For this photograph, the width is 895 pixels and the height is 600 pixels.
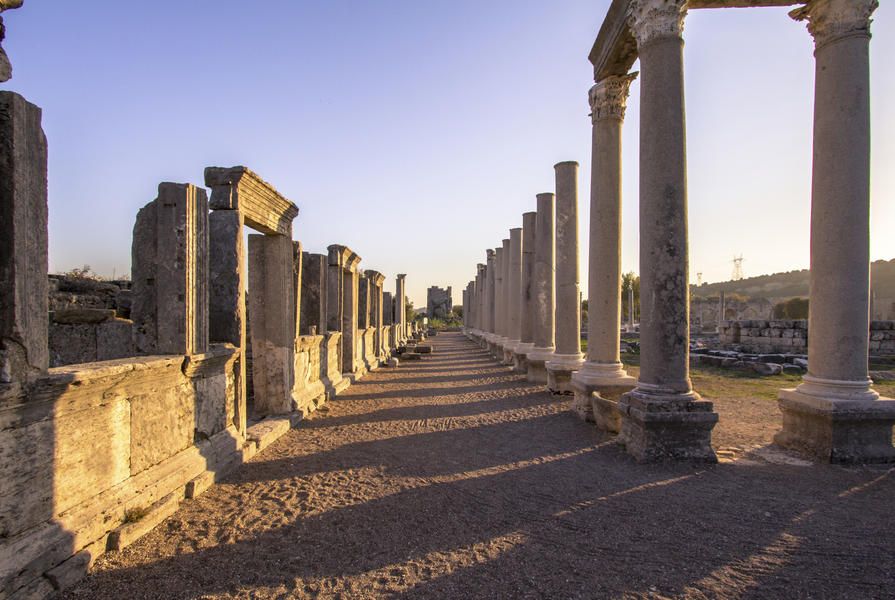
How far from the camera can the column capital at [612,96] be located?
26.3ft

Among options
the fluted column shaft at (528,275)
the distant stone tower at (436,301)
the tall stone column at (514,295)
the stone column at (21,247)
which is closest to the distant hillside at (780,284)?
the distant stone tower at (436,301)

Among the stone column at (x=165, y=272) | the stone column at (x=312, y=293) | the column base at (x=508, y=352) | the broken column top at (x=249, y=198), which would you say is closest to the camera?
the stone column at (x=165, y=272)

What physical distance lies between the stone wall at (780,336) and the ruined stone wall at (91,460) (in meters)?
20.4

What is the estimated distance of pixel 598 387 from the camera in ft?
25.4

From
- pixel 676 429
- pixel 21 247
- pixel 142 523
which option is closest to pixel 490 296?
pixel 676 429

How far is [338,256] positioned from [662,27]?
836 cm

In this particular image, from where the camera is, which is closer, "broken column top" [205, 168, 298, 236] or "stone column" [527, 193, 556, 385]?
"broken column top" [205, 168, 298, 236]

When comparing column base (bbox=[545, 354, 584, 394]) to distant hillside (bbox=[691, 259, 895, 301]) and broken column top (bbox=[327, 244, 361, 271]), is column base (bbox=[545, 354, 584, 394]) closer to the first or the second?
broken column top (bbox=[327, 244, 361, 271])

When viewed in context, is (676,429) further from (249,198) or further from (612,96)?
(249,198)

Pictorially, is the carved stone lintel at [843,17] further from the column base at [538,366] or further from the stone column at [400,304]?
the stone column at [400,304]

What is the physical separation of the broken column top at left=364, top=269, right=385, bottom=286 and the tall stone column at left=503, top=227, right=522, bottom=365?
4.83m

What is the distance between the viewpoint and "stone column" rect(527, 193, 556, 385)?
12328 mm

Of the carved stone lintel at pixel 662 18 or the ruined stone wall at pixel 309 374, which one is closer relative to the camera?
the carved stone lintel at pixel 662 18

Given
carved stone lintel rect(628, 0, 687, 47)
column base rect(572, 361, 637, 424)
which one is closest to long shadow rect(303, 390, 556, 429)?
column base rect(572, 361, 637, 424)
